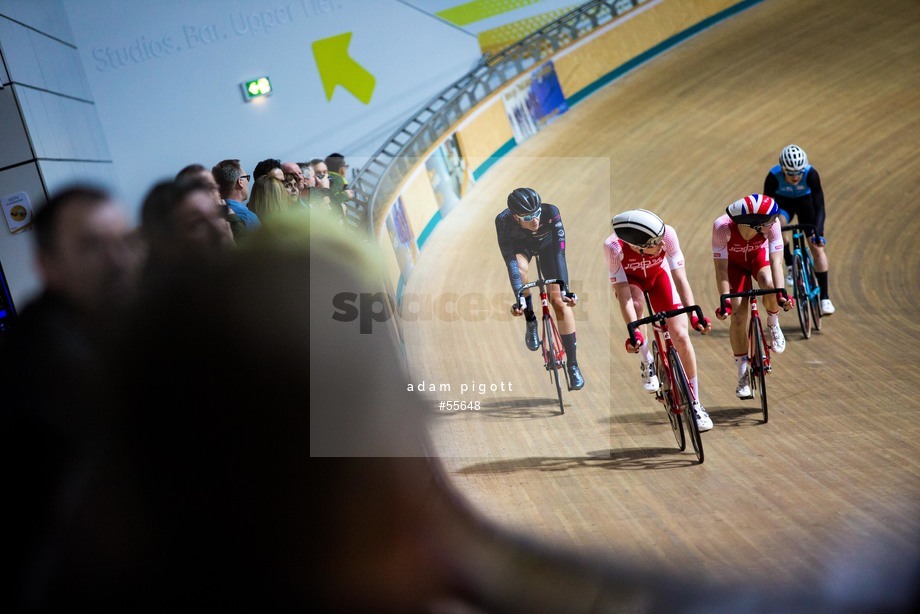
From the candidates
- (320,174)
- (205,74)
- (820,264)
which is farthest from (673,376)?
(205,74)

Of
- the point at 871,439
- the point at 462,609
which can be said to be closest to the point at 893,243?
the point at 871,439

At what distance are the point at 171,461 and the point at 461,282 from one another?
5.58 metres

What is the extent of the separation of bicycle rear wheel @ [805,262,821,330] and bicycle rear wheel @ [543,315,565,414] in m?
2.23

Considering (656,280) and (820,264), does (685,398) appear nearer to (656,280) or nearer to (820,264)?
(656,280)

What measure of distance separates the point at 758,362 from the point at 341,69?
4056mm

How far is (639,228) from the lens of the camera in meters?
3.93

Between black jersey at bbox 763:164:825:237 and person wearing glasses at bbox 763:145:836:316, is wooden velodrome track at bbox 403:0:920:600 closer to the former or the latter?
person wearing glasses at bbox 763:145:836:316

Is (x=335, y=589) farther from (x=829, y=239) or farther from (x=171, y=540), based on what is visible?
(x=829, y=239)

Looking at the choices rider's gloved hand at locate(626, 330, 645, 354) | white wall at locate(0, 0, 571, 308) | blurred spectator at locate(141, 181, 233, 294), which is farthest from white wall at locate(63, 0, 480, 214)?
blurred spectator at locate(141, 181, 233, 294)

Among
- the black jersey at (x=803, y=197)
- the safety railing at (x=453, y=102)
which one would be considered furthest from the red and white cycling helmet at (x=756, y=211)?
the safety railing at (x=453, y=102)

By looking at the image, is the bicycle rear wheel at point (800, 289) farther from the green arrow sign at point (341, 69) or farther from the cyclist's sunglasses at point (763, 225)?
the green arrow sign at point (341, 69)

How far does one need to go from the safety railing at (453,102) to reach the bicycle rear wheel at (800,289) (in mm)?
2989

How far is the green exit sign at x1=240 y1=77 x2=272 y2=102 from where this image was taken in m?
6.12

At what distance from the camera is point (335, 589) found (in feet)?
1.35
